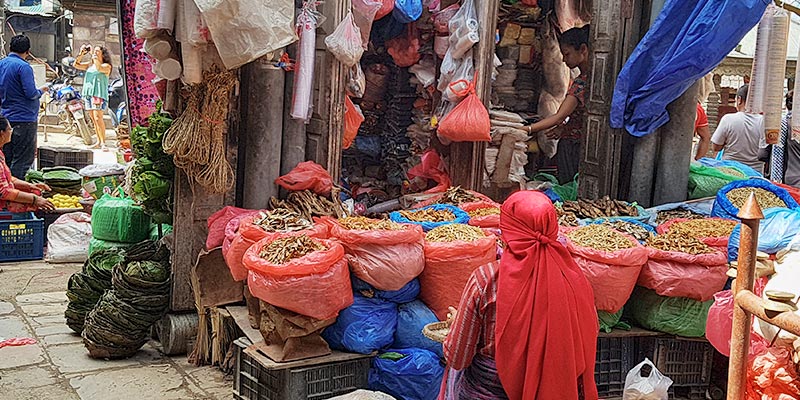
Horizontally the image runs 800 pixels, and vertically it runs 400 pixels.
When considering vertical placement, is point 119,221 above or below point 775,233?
below

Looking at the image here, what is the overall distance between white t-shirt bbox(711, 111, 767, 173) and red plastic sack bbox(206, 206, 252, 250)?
5531 millimetres

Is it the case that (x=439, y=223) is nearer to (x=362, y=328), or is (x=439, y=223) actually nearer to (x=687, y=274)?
(x=362, y=328)

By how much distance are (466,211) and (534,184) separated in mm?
2430

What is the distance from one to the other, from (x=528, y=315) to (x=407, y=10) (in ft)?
18.4

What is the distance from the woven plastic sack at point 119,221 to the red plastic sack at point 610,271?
4.00 m

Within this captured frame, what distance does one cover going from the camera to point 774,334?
2662 millimetres

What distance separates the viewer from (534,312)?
329 centimetres

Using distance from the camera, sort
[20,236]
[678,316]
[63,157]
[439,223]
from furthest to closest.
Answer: [63,157] → [20,236] → [439,223] → [678,316]

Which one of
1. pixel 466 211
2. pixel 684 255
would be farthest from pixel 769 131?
pixel 466 211

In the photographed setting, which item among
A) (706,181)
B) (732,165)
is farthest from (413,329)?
Answer: (732,165)

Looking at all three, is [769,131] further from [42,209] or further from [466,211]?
[42,209]

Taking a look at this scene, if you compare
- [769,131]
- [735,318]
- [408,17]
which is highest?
[408,17]

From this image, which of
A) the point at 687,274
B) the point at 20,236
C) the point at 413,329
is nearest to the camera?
the point at 413,329

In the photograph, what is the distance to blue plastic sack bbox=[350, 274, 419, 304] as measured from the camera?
493 centimetres
